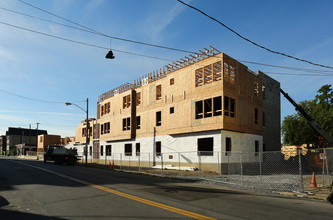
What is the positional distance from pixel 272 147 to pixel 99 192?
27.1m

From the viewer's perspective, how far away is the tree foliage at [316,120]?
43.6 metres

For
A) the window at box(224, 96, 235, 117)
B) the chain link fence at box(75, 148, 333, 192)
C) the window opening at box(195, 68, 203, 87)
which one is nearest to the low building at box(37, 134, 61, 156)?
the chain link fence at box(75, 148, 333, 192)

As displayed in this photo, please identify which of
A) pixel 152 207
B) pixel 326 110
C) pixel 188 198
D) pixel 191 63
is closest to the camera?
pixel 152 207

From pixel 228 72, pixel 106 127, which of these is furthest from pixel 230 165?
pixel 106 127

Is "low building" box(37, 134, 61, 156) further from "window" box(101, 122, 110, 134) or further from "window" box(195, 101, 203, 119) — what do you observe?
"window" box(195, 101, 203, 119)

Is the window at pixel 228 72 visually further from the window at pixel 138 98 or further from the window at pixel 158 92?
the window at pixel 138 98

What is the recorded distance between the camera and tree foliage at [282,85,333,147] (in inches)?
1716

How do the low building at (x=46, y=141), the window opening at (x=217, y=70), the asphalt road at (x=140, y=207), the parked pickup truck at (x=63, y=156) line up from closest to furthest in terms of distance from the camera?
the asphalt road at (x=140, y=207) → the window opening at (x=217, y=70) → the parked pickup truck at (x=63, y=156) → the low building at (x=46, y=141)

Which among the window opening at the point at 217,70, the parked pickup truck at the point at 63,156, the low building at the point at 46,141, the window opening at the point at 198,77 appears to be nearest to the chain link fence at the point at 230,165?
the parked pickup truck at the point at 63,156

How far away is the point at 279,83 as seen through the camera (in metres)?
38.0

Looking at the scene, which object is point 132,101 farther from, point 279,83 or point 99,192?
point 99,192

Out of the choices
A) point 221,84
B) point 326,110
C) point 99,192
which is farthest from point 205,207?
point 326,110

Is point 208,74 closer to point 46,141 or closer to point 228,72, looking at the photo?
point 228,72

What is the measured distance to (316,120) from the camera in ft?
147
